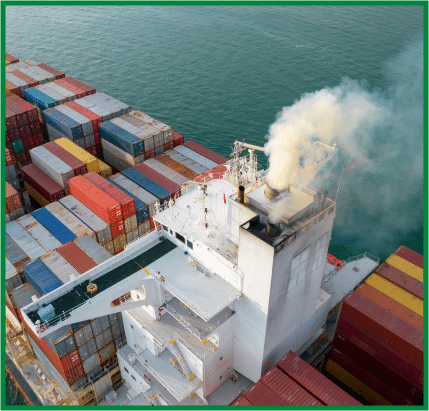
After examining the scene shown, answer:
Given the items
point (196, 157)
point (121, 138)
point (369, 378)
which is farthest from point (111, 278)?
point (121, 138)

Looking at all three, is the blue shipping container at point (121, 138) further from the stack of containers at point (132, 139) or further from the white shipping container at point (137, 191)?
the white shipping container at point (137, 191)

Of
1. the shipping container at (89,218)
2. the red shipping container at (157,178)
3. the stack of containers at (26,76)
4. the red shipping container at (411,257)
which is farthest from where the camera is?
the stack of containers at (26,76)

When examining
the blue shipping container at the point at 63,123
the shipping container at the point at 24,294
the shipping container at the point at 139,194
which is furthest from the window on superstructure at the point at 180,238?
the blue shipping container at the point at 63,123

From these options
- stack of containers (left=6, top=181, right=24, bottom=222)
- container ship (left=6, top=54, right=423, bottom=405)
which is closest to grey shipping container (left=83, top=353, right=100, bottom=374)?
container ship (left=6, top=54, right=423, bottom=405)

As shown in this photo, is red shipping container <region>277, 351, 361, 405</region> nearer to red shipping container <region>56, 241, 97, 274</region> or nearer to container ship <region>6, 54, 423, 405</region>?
container ship <region>6, 54, 423, 405</region>

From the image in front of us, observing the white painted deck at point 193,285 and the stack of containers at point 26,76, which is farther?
the stack of containers at point 26,76
